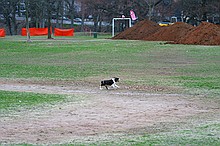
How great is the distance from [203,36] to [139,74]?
95.7 feet

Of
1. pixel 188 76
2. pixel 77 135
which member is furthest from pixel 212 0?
pixel 77 135

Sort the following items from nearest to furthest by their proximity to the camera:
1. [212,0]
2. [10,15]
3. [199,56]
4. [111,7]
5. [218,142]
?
[218,142]
[199,56]
[212,0]
[111,7]
[10,15]

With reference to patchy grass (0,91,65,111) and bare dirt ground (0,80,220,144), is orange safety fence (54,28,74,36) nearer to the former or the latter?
bare dirt ground (0,80,220,144)

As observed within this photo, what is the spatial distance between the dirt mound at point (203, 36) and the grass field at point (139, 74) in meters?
11.0

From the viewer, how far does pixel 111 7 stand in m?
96.3

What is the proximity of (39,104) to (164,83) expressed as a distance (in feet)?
23.3

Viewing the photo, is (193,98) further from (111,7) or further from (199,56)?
(111,7)

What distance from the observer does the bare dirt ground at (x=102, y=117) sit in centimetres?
1127

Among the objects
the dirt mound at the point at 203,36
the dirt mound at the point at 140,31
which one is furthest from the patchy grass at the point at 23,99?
the dirt mound at the point at 140,31

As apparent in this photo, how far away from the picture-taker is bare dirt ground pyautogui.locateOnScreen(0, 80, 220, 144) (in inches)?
444

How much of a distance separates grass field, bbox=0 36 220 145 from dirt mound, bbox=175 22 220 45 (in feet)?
36.2

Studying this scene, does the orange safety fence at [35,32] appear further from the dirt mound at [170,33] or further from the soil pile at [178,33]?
the dirt mound at [170,33]

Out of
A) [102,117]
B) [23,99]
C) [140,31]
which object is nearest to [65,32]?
[140,31]

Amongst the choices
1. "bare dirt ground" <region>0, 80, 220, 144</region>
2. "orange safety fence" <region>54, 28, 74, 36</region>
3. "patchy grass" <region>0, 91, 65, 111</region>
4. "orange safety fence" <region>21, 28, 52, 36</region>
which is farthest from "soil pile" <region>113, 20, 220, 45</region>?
"patchy grass" <region>0, 91, 65, 111</region>
